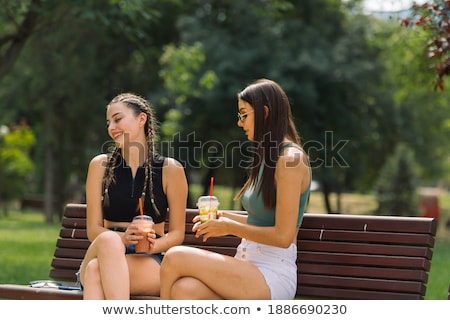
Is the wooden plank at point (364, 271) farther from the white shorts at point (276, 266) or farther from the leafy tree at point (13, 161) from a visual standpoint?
the leafy tree at point (13, 161)

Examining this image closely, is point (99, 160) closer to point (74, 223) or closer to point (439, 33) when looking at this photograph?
point (74, 223)

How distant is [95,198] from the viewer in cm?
513

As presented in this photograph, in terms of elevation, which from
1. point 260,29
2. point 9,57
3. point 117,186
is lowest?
point 117,186

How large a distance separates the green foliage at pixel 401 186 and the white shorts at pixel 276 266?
20.7m

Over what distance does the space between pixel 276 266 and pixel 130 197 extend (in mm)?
1059

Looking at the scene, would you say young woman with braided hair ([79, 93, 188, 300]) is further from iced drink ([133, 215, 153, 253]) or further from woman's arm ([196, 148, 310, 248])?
woman's arm ([196, 148, 310, 248])

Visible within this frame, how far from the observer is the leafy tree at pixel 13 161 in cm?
3266

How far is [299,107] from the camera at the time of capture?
25.0 m

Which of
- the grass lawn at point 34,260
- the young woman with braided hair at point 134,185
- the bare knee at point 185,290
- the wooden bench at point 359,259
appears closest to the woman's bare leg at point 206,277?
the bare knee at point 185,290

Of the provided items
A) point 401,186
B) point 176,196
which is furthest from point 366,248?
point 401,186

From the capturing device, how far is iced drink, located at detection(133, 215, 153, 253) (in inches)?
185
